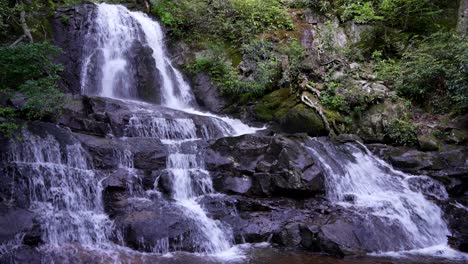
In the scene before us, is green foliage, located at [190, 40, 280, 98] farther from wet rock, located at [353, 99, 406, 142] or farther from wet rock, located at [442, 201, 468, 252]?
wet rock, located at [442, 201, 468, 252]

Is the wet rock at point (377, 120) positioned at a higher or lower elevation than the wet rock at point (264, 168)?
higher

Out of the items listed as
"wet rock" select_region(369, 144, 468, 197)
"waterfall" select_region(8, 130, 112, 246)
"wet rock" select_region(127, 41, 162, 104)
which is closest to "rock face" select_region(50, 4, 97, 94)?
"wet rock" select_region(127, 41, 162, 104)

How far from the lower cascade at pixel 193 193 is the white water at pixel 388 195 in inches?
1.2

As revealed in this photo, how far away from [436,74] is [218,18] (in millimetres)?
9407

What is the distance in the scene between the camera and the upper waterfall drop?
45.6ft

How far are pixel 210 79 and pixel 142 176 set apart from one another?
7414mm

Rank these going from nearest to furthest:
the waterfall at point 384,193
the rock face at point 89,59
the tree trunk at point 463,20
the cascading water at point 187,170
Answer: the cascading water at point 187,170
the waterfall at point 384,193
the rock face at point 89,59
the tree trunk at point 463,20

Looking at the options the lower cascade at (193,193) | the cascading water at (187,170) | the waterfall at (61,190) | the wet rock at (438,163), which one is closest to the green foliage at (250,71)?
the lower cascade at (193,193)

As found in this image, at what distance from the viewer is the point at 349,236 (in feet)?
25.4

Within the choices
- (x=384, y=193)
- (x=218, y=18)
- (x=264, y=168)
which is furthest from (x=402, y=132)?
(x=218, y=18)

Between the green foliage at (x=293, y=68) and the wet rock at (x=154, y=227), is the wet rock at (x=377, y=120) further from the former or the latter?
the wet rock at (x=154, y=227)

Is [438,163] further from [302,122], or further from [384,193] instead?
[302,122]

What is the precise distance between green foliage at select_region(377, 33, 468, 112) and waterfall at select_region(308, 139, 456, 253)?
11.8 ft

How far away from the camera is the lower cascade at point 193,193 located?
284 inches
